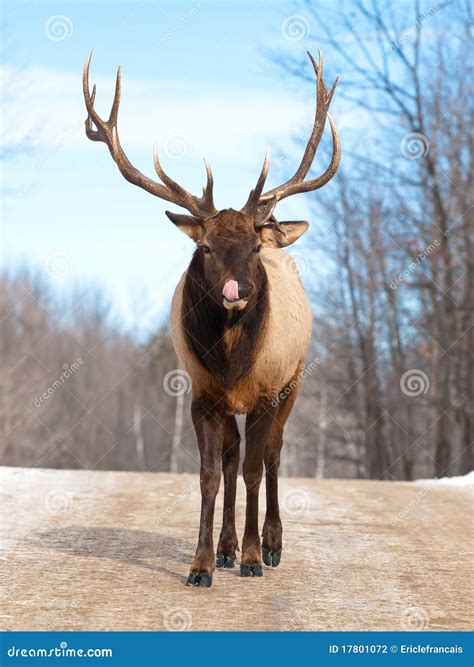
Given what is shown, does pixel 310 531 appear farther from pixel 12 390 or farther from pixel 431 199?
pixel 12 390

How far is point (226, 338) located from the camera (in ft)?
24.8

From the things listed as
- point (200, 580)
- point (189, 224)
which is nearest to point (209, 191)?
point (189, 224)

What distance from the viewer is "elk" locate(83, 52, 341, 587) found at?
24.0 ft

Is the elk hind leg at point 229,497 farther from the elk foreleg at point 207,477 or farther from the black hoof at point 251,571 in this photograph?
the elk foreleg at point 207,477

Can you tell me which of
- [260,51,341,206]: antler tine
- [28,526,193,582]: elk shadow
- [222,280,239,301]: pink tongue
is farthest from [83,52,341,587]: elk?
[28,526,193,582]: elk shadow

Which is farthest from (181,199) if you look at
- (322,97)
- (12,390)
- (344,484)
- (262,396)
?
(12,390)

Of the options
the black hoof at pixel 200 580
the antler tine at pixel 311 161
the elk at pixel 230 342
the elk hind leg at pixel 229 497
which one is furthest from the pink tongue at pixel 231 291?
the black hoof at pixel 200 580

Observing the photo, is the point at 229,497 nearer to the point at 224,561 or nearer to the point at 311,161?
the point at 224,561

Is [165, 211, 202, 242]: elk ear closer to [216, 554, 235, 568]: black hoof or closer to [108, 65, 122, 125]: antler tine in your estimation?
[108, 65, 122, 125]: antler tine

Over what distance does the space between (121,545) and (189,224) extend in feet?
9.16

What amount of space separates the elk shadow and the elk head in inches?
83.7

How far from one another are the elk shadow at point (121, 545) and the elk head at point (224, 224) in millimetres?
2125

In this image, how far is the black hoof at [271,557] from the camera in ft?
26.7

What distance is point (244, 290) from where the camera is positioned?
23.0 feet
